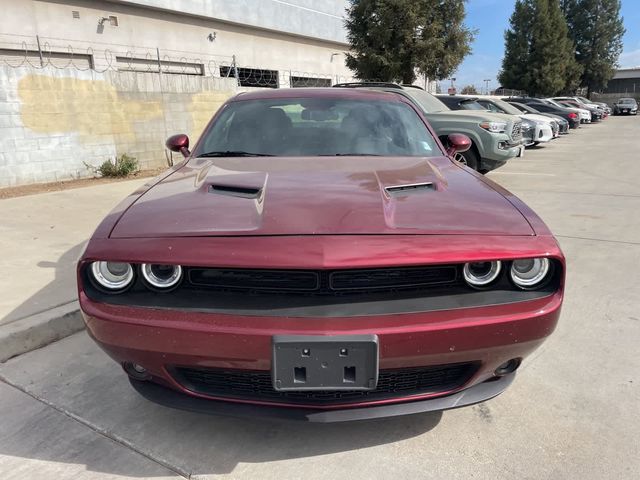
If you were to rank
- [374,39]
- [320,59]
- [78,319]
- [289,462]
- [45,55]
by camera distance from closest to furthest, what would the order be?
1. [289,462]
2. [78,319]
3. [45,55]
4. [374,39]
5. [320,59]

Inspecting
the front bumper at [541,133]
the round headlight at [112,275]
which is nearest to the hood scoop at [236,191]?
the round headlight at [112,275]

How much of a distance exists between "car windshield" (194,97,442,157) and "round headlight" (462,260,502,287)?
131 cm

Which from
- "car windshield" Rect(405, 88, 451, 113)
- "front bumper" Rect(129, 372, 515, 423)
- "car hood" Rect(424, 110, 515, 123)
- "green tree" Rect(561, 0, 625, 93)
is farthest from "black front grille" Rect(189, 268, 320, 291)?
"green tree" Rect(561, 0, 625, 93)

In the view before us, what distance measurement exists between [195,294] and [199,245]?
0.79 feet

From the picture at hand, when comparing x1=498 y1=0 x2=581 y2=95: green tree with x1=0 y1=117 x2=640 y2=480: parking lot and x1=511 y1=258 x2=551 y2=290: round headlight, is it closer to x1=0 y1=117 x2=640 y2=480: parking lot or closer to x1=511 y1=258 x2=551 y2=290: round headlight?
x1=0 y1=117 x2=640 y2=480: parking lot

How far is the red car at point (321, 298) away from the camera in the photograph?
1.78 meters

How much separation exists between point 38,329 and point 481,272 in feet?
8.95

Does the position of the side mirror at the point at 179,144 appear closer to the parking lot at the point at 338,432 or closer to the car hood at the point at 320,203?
the car hood at the point at 320,203

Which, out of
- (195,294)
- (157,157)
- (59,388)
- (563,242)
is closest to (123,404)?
(59,388)

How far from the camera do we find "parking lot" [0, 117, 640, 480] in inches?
81.6

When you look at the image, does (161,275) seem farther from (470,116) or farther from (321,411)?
(470,116)

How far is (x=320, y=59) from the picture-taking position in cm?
2631

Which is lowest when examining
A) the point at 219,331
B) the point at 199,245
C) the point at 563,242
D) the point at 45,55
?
the point at 563,242

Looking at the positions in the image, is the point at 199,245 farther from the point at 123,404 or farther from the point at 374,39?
the point at 374,39
